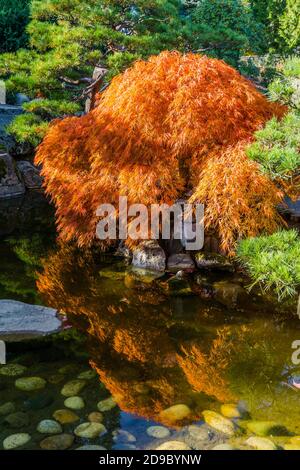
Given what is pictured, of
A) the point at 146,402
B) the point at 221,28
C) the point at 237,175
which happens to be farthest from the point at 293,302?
the point at 221,28

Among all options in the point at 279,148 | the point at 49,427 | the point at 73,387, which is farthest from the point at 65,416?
the point at 279,148

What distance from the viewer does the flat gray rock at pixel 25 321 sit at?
18.1ft

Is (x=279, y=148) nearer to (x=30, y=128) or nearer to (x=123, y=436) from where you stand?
(x=123, y=436)

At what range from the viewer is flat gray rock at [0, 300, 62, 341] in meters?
5.53

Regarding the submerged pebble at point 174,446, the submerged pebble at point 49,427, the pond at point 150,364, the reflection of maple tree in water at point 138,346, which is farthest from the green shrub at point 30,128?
the submerged pebble at point 174,446

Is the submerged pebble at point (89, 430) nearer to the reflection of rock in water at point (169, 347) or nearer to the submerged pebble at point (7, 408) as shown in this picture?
the reflection of rock in water at point (169, 347)

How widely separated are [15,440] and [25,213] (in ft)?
25.5

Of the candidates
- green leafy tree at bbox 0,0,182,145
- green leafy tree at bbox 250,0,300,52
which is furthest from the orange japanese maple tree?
green leafy tree at bbox 250,0,300,52

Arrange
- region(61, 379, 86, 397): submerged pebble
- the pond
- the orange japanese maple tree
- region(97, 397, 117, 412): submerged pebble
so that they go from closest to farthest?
the pond
region(97, 397, 117, 412): submerged pebble
region(61, 379, 86, 397): submerged pebble
the orange japanese maple tree

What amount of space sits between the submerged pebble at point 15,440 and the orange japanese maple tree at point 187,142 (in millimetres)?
3511

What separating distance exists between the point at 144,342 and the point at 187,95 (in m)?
3.14

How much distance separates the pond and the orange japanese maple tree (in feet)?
3.60

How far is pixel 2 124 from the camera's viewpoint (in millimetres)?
13555

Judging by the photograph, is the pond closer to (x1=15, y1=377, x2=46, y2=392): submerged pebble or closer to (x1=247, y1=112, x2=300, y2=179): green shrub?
(x1=15, y1=377, x2=46, y2=392): submerged pebble
